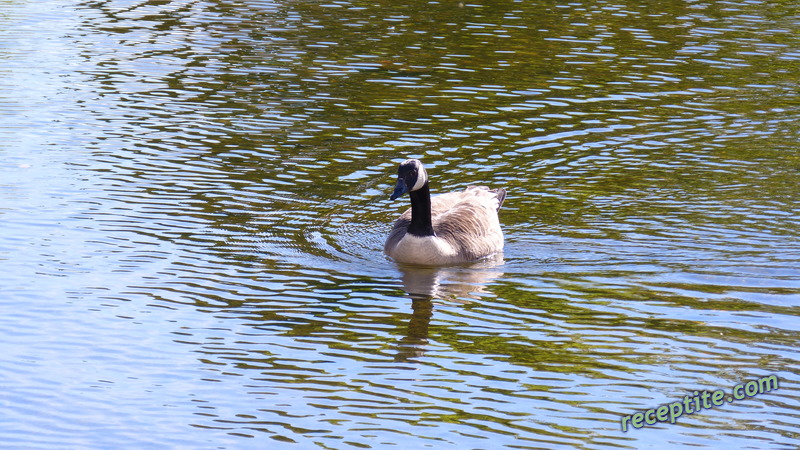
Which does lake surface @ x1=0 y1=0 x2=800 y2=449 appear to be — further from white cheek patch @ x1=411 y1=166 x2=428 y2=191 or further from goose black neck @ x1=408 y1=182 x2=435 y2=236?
white cheek patch @ x1=411 y1=166 x2=428 y2=191

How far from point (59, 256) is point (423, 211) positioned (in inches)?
167

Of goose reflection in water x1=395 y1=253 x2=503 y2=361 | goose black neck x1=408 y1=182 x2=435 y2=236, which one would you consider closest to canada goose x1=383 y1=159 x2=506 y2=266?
goose black neck x1=408 y1=182 x2=435 y2=236

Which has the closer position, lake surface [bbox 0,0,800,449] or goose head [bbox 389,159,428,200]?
lake surface [bbox 0,0,800,449]

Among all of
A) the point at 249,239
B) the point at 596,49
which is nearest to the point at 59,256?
the point at 249,239

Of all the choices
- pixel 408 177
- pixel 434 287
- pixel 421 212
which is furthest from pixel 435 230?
pixel 434 287

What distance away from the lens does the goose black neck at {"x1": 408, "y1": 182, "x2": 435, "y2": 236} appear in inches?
563

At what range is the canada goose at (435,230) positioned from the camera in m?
14.1

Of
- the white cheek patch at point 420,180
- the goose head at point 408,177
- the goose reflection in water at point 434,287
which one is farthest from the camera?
the white cheek patch at point 420,180

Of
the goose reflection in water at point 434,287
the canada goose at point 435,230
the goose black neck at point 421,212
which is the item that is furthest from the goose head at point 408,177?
the goose reflection in water at point 434,287

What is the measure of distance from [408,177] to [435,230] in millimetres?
919

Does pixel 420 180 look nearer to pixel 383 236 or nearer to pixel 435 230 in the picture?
pixel 435 230

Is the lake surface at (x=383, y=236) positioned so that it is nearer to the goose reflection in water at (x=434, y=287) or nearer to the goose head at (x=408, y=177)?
the goose reflection in water at (x=434, y=287)

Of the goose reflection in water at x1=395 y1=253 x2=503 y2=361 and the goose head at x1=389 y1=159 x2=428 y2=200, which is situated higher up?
the goose head at x1=389 y1=159 x2=428 y2=200

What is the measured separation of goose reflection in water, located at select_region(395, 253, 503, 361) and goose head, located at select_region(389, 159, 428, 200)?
0.91m
